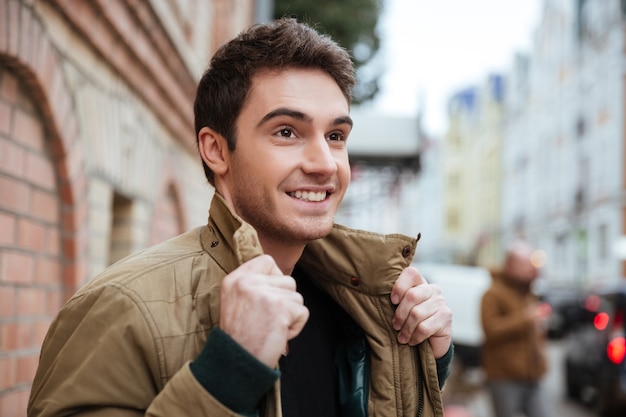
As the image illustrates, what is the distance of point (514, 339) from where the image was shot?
6004 mm

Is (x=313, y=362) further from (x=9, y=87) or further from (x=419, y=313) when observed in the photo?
(x=9, y=87)

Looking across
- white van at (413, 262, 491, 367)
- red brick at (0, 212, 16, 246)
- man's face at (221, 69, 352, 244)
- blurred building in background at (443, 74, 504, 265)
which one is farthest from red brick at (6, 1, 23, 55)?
blurred building in background at (443, 74, 504, 265)

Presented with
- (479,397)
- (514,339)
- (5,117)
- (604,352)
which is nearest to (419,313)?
(5,117)

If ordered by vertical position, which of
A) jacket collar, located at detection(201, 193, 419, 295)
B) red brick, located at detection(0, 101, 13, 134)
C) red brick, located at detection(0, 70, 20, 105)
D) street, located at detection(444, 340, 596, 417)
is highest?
red brick, located at detection(0, 70, 20, 105)

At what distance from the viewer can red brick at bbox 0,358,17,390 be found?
2.71 m

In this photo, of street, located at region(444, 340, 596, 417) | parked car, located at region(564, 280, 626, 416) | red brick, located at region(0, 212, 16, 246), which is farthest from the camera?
parked car, located at region(564, 280, 626, 416)

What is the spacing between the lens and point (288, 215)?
6.32 ft

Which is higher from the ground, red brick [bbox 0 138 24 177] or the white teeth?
red brick [bbox 0 138 24 177]

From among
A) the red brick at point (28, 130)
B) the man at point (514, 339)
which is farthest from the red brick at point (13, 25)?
the man at point (514, 339)

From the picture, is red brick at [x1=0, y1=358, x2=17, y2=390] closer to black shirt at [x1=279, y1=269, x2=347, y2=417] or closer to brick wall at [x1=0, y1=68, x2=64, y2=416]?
brick wall at [x1=0, y1=68, x2=64, y2=416]

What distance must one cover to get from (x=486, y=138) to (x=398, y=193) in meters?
45.9

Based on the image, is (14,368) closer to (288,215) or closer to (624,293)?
(288,215)

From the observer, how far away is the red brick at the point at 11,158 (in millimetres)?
2658

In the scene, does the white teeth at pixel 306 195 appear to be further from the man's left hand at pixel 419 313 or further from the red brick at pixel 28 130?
the red brick at pixel 28 130
